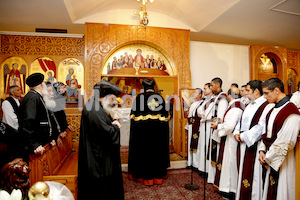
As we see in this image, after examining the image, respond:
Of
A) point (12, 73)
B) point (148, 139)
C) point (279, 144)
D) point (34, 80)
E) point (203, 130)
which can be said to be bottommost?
point (148, 139)

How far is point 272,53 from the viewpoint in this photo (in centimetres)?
791

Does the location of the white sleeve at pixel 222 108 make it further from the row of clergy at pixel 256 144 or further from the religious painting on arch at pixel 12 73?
the religious painting on arch at pixel 12 73

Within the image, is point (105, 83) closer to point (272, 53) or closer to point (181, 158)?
point (181, 158)

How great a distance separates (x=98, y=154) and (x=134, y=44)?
473 cm

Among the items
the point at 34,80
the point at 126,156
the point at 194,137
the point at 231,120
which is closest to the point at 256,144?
the point at 231,120

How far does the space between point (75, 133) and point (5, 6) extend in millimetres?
3916

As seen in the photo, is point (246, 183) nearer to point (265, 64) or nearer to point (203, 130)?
point (203, 130)

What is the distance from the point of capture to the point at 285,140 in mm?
2479

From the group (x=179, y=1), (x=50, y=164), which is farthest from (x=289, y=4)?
(x=50, y=164)

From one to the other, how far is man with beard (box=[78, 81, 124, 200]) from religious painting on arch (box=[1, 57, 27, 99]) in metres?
4.73

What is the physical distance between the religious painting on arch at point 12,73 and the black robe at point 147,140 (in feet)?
14.0

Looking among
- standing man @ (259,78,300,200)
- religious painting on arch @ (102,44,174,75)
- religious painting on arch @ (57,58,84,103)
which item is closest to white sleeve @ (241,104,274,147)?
standing man @ (259,78,300,200)

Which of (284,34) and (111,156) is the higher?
(284,34)

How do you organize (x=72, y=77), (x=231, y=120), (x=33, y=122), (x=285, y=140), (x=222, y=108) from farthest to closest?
(x=72, y=77)
(x=222, y=108)
(x=231, y=120)
(x=33, y=122)
(x=285, y=140)
